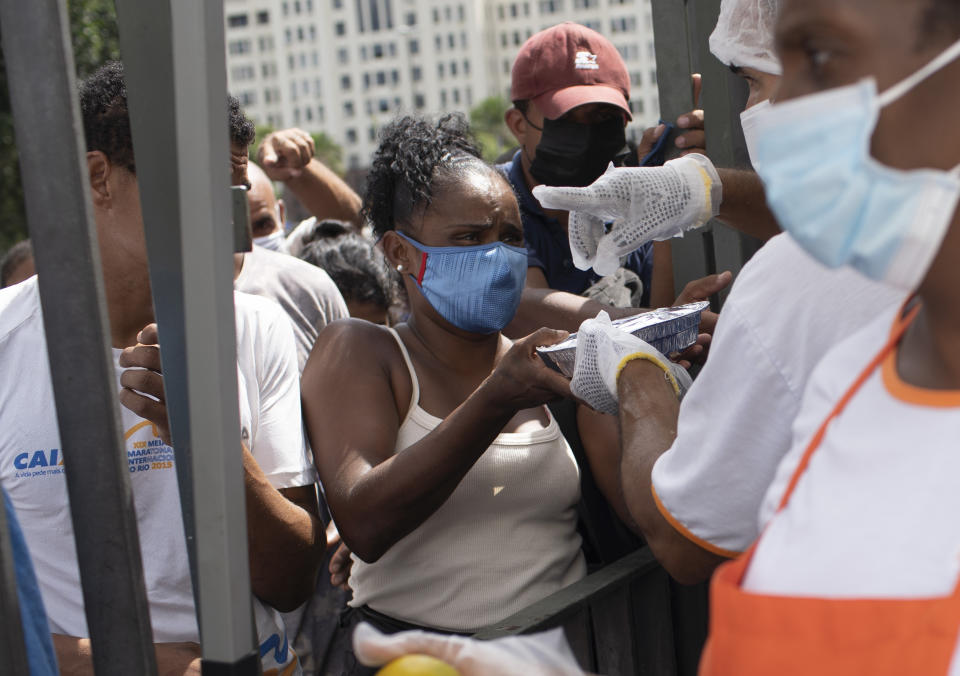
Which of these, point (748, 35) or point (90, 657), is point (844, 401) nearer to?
point (748, 35)

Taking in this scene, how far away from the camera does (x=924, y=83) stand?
101cm

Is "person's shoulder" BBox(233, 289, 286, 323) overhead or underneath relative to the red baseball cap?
underneath

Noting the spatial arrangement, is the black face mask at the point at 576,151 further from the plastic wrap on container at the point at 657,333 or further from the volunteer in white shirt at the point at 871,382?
the volunteer in white shirt at the point at 871,382

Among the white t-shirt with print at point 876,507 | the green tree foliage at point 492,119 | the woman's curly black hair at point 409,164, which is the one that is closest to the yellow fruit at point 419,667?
the white t-shirt with print at point 876,507

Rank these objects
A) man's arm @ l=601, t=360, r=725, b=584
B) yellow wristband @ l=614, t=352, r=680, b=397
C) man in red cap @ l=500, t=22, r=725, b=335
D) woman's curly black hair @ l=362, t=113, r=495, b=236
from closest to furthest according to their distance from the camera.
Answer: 1. man's arm @ l=601, t=360, r=725, b=584
2. yellow wristband @ l=614, t=352, r=680, b=397
3. woman's curly black hair @ l=362, t=113, r=495, b=236
4. man in red cap @ l=500, t=22, r=725, b=335

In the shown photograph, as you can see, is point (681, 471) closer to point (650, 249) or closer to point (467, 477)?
point (467, 477)

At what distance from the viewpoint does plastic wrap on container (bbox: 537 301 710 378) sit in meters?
2.03

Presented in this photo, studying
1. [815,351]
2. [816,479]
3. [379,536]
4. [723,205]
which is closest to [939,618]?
[816,479]

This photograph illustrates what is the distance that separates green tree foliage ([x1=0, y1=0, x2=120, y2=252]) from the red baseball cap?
46.9 feet

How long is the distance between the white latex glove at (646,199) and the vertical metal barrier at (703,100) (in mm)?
511

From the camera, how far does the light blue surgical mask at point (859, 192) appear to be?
1.00 m

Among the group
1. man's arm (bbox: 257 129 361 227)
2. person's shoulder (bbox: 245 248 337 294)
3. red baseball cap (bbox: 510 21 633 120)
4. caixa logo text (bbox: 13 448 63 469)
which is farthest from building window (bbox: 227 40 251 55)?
caixa logo text (bbox: 13 448 63 469)

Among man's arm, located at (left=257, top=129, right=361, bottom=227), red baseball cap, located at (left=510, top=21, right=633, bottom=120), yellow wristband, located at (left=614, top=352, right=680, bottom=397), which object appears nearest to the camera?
yellow wristband, located at (left=614, top=352, right=680, bottom=397)

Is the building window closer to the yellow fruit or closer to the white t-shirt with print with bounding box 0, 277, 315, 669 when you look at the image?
the white t-shirt with print with bounding box 0, 277, 315, 669
